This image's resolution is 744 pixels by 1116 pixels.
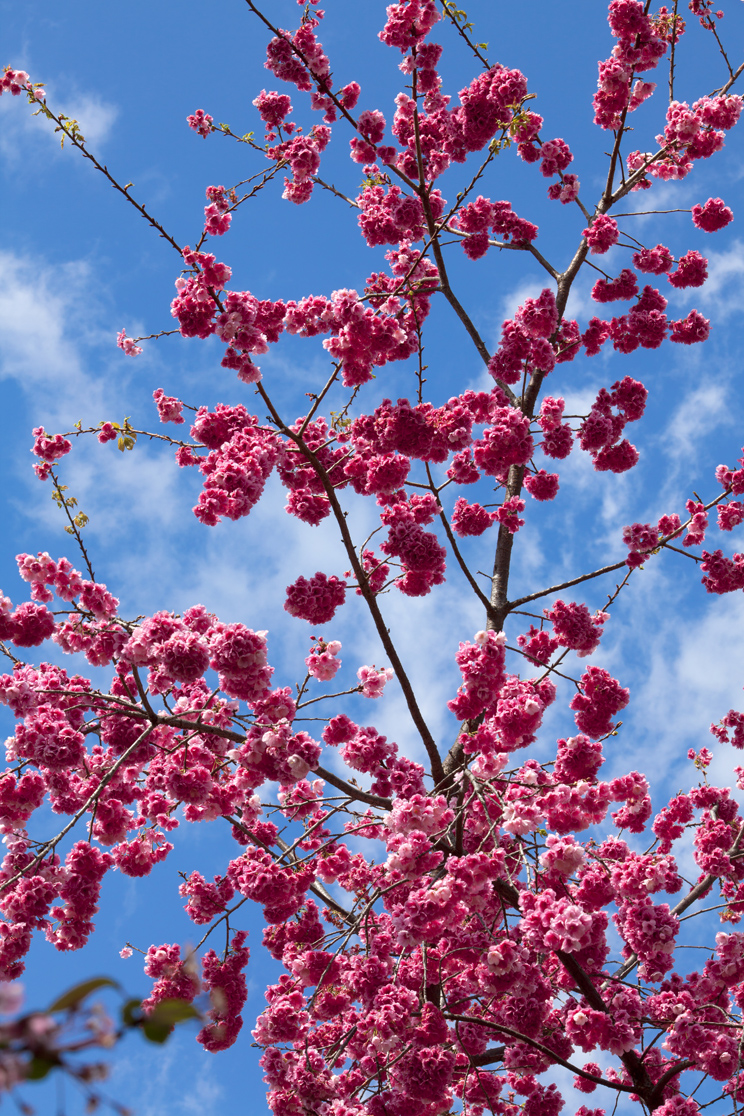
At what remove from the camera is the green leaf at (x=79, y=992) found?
46.5 inches

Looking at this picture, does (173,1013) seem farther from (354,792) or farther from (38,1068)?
(354,792)

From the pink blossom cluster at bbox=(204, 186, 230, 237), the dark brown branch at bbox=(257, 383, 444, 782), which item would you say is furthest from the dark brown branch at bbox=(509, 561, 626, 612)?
the pink blossom cluster at bbox=(204, 186, 230, 237)

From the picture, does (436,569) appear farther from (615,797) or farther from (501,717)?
(615,797)

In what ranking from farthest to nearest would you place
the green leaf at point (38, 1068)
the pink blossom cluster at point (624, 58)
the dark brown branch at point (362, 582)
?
the pink blossom cluster at point (624, 58)
the dark brown branch at point (362, 582)
the green leaf at point (38, 1068)

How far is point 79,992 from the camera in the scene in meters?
1.19

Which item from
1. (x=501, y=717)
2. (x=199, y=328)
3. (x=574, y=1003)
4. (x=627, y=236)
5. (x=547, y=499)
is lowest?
(x=574, y=1003)

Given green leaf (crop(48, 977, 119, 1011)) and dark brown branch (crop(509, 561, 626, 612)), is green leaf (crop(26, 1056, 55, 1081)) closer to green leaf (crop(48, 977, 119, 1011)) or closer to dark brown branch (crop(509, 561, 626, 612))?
green leaf (crop(48, 977, 119, 1011))

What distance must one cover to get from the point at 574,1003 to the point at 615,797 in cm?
190

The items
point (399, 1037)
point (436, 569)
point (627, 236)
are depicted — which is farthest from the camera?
point (627, 236)

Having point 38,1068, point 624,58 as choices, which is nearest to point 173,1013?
point 38,1068

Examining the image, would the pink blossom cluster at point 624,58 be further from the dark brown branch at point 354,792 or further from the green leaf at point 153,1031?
the green leaf at point 153,1031

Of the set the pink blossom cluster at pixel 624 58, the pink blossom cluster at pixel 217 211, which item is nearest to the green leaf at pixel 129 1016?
the pink blossom cluster at pixel 217 211

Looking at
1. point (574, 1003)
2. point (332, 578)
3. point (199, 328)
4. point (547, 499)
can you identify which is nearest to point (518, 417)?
point (547, 499)

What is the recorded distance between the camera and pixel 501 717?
7.09 m
